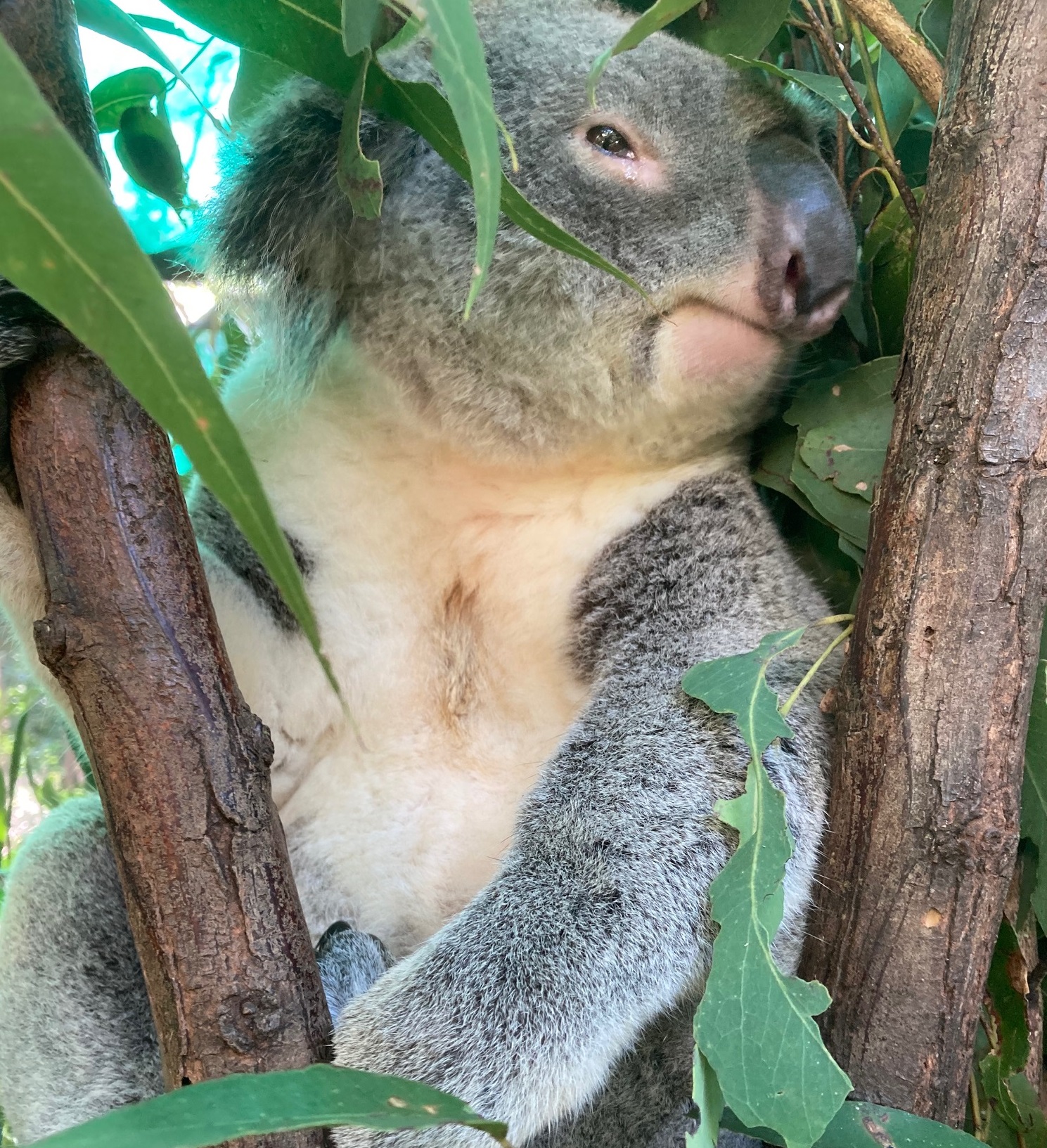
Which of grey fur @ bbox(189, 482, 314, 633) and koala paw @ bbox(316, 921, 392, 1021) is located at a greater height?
grey fur @ bbox(189, 482, 314, 633)

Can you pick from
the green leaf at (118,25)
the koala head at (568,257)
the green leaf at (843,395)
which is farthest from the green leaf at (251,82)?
the green leaf at (843,395)

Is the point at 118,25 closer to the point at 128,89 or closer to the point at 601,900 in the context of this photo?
the point at 128,89

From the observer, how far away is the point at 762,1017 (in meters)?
1.24

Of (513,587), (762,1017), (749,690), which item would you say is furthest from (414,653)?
(762,1017)

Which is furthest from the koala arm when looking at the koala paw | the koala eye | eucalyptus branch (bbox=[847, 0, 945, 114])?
eucalyptus branch (bbox=[847, 0, 945, 114])

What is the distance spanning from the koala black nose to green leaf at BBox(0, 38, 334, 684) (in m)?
1.13

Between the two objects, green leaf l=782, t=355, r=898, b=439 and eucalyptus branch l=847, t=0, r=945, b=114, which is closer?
eucalyptus branch l=847, t=0, r=945, b=114

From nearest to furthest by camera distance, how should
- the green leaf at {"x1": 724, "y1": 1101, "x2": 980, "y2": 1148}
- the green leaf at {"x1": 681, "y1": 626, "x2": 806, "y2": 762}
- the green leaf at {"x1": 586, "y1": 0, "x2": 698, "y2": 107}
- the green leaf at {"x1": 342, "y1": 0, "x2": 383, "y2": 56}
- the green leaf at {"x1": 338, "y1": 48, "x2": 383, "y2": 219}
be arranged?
the green leaf at {"x1": 342, "y1": 0, "x2": 383, "y2": 56}
the green leaf at {"x1": 586, "y1": 0, "x2": 698, "y2": 107}
the green leaf at {"x1": 338, "y1": 48, "x2": 383, "y2": 219}
the green leaf at {"x1": 724, "y1": 1101, "x2": 980, "y2": 1148}
the green leaf at {"x1": 681, "y1": 626, "x2": 806, "y2": 762}

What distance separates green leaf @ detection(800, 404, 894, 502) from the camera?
1678 mm

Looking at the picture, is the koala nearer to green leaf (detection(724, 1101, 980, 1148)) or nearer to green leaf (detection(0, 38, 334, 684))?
green leaf (detection(724, 1101, 980, 1148))

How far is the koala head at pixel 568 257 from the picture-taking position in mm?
1666

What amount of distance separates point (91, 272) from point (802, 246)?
1.21m

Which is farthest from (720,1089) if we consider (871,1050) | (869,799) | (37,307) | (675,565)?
(37,307)

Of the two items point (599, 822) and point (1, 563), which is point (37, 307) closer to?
point (1, 563)
